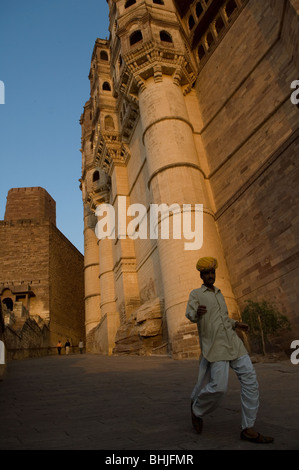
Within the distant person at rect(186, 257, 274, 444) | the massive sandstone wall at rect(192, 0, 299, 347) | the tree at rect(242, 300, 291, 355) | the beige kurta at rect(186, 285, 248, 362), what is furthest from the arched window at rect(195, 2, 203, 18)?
the beige kurta at rect(186, 285, 248, 362)

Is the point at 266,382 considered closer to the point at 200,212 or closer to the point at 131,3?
the point at 200,212

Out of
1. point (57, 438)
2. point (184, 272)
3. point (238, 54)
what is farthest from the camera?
point (238, 54)

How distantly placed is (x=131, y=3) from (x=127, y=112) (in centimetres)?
608

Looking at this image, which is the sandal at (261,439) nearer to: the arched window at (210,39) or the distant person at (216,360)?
the distant person at (216,360)

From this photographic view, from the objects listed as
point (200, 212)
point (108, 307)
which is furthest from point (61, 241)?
point (200, 212)

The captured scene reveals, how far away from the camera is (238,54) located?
12062 millimetres

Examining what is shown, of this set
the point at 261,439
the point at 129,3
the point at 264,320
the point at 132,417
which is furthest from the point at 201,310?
the point at 129,3

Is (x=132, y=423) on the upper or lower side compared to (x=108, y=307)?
lower

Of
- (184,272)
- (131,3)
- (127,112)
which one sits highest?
(131,3)

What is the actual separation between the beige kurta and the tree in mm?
6365

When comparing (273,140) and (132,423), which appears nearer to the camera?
(132,423)

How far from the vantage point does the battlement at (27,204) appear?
32.1m

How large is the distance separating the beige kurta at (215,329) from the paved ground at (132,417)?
20.7 inches

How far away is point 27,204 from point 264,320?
29351mm
